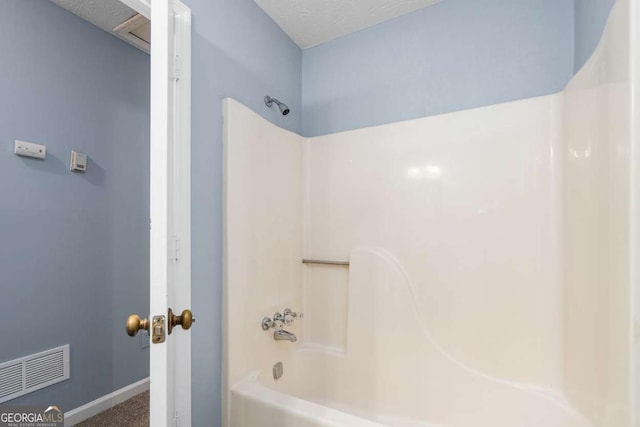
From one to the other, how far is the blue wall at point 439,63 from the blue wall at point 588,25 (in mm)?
74

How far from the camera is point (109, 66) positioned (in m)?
1.94

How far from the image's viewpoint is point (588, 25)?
44.1 inches

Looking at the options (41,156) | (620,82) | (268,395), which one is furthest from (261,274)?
(620,82)

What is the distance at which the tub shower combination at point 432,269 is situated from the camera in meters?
1.10

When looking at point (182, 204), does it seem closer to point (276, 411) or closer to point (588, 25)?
point (276, 411)

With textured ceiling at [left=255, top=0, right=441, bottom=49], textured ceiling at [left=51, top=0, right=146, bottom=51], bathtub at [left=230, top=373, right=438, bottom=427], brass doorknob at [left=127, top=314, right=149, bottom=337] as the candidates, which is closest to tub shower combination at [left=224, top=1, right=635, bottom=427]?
bathtub at [left=230, top=373, right=438, bottom=427]

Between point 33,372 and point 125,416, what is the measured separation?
61 centimetres

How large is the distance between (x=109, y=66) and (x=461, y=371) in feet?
9.49

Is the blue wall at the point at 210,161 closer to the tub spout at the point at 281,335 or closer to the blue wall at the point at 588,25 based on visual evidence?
the tub spout at the point at 281,335

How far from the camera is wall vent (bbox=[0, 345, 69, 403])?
147cm

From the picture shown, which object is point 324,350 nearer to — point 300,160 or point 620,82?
point 300,160

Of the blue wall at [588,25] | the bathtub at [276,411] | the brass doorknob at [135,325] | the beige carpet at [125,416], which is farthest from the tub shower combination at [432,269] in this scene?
the beige carpet at [125,416]

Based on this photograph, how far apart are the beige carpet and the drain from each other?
96cm

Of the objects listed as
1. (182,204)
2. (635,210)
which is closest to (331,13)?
(182,204)
